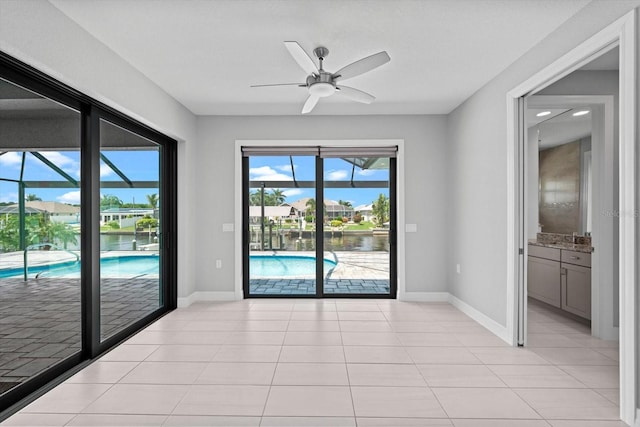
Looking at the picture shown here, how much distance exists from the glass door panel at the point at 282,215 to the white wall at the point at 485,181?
6.31 feet

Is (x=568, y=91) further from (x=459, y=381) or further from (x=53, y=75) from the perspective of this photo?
(x=53, y=75)

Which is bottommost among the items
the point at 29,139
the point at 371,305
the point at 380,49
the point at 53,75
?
the point at 371,305

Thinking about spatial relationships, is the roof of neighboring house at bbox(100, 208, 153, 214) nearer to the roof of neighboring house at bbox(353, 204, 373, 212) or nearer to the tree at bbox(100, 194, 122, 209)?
the tree at bbox(100, 194, 122, 209)

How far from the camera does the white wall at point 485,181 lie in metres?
3.07

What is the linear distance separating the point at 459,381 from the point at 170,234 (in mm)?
3549

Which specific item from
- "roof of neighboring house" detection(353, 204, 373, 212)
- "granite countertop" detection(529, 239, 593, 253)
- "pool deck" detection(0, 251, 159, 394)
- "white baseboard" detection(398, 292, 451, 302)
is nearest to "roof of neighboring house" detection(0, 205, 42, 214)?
"pool deck" detection(0, 251, 159, 394)

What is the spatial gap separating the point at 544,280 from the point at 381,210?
2208 mm

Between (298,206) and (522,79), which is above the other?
(522,79)

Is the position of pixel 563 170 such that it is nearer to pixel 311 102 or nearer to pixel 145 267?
pixel 311 102

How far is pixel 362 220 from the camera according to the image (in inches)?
→ 205

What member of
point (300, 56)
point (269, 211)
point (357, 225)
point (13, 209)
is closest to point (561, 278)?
point (357, 225)

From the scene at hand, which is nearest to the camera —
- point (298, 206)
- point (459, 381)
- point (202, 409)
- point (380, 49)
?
point (202, 409)

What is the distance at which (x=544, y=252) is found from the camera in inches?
178

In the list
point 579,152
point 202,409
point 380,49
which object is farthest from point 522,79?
point 202,409
